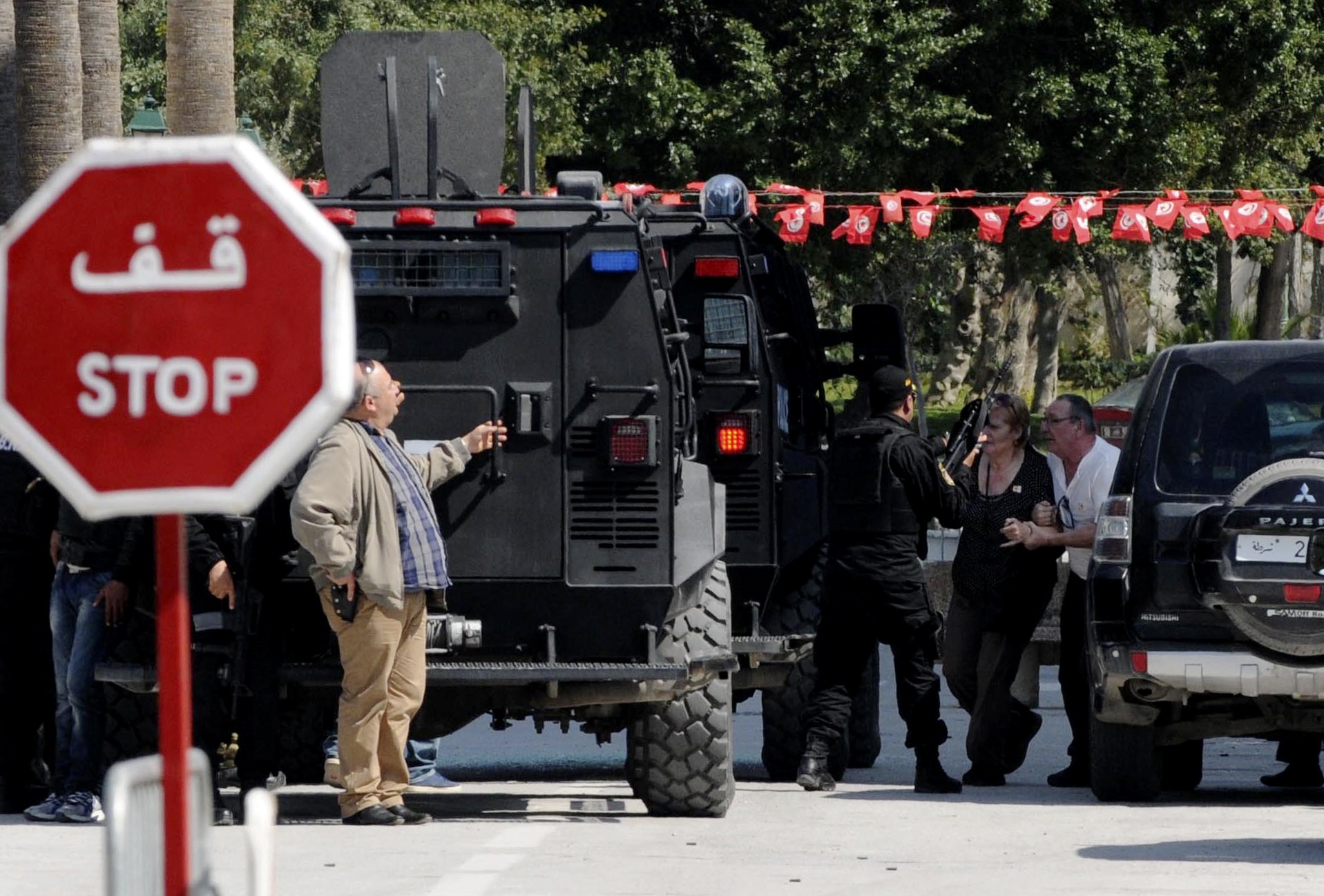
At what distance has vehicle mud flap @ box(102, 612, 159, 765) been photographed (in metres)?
9.05

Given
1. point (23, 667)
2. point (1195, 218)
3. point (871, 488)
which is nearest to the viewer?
point (23, 667)

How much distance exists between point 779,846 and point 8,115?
10.7 m

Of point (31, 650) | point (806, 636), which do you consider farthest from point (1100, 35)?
point (31, 650)

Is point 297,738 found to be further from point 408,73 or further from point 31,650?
point 408,73

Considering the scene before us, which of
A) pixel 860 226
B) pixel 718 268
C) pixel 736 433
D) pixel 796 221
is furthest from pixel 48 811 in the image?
pixel 860 226

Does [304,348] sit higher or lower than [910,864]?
higher

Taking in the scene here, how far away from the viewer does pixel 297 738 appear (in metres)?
10.5

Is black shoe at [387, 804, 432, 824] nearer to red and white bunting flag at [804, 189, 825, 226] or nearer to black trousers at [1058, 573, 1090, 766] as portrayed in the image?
black trousers at [1058, 573, 1090, 766]

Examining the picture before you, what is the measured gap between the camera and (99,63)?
16281 millimetres

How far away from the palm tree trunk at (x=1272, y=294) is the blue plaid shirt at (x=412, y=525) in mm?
29076

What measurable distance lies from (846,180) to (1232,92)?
4888 millimetres

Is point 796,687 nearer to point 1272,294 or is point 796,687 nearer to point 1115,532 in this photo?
point 1115,532

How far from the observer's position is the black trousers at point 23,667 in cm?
936

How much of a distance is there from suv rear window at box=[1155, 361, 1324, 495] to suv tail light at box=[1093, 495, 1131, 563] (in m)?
0.18
